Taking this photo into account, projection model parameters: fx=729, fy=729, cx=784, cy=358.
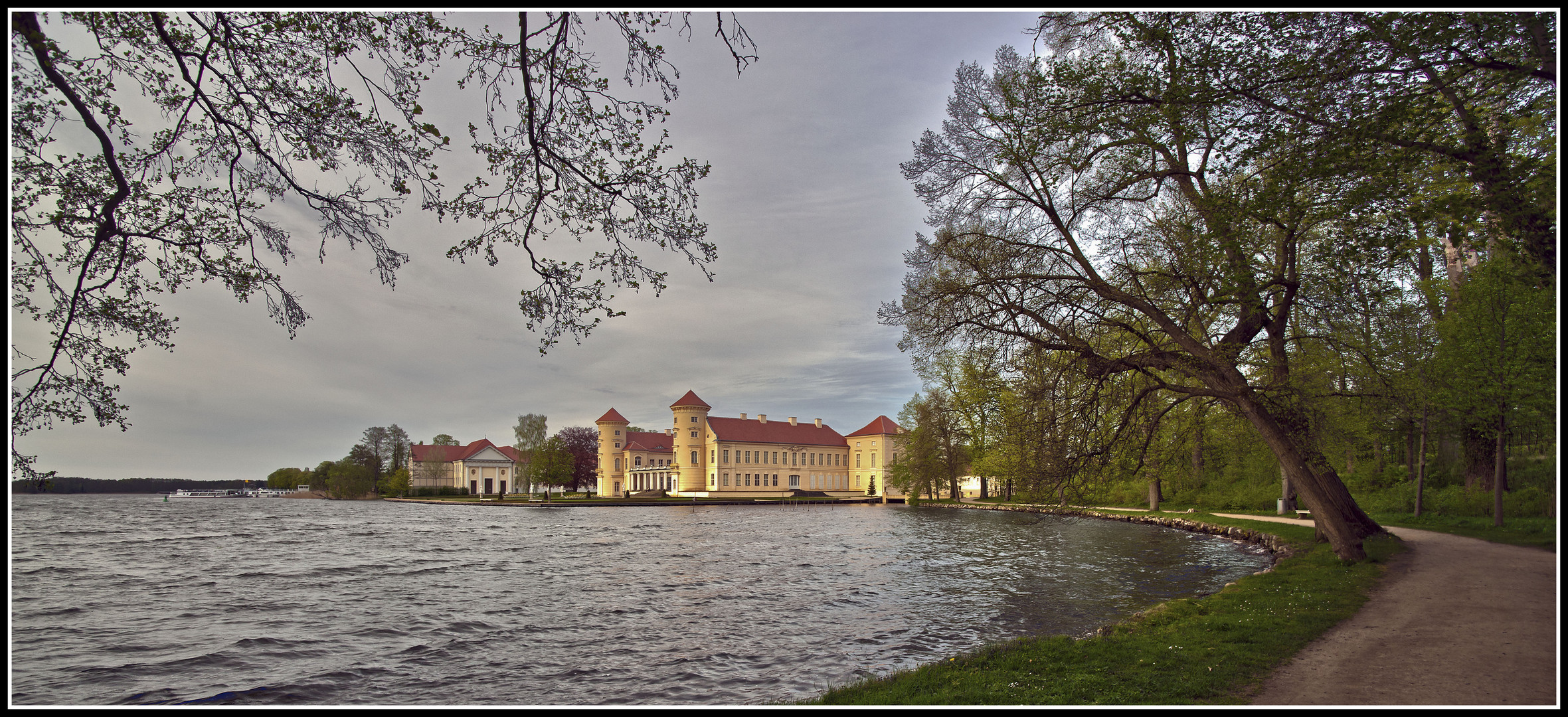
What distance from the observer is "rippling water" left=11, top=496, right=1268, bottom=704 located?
26.3 feet

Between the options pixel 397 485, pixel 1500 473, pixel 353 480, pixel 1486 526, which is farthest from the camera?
pixel 353 480

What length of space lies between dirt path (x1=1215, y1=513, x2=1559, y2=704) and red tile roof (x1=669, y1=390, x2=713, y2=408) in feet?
226

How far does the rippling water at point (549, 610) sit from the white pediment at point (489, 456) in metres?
57.6

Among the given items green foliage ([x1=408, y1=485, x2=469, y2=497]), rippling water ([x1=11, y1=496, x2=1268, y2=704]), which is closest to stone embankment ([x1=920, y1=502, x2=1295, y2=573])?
rippling water ([x1=11, y1=496, x2=1268, y2=704])

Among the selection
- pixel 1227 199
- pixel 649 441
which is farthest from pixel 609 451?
pixel 1227 199

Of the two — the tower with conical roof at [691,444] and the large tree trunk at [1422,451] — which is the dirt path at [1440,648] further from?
the tower with conical roof at [691,444]

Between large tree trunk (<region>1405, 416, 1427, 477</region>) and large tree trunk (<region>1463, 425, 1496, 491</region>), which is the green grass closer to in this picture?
large tree trunk (<region>1463, 425, 1496, 491</region>)

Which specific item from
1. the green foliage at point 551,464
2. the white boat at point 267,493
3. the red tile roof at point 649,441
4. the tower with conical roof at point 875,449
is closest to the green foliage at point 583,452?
the red tile roof at point 649,441

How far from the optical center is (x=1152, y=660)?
6.25m

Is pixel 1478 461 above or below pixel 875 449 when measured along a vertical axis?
above

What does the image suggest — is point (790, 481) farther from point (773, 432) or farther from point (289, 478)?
point (289, 478)

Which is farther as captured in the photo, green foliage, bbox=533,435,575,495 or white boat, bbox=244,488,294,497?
white boat, bbox=244,488,294,497

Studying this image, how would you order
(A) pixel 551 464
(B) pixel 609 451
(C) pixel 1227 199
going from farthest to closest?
(B) pixel 609 451 < (A) pixel 551 464 < (C) pixel 1227 199

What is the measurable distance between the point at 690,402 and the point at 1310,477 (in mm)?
67247
